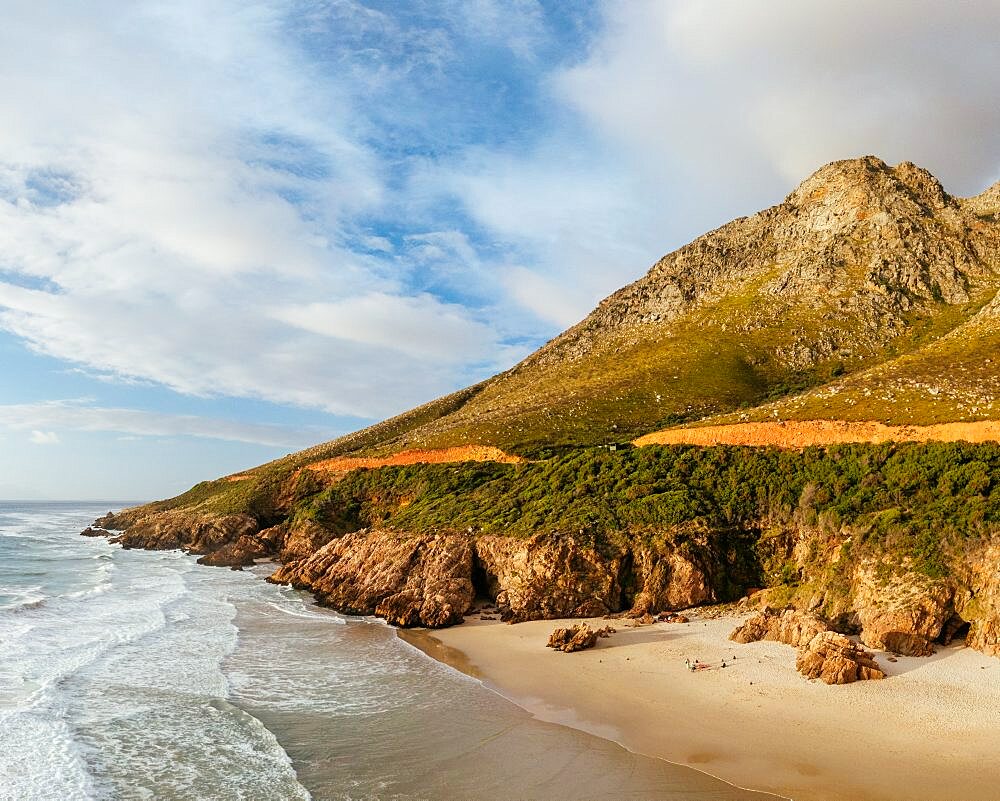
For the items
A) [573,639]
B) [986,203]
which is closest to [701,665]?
[573,639]

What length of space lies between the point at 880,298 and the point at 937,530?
202 feet

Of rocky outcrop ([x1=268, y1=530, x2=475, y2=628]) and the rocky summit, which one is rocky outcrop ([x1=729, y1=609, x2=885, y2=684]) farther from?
rocky outcrop ([x1=268, y1=530, x2=475, y2=628])

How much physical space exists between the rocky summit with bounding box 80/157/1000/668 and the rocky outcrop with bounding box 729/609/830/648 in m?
0.12

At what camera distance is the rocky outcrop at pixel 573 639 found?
27266 mm

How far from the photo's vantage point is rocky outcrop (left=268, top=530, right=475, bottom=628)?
1355 inches

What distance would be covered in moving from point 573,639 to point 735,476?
16.7 metres

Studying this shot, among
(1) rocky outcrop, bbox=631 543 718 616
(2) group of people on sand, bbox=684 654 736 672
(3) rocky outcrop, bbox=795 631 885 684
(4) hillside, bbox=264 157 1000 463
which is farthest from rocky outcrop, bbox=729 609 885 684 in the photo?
(4) hillside, bbox=264 157 1000 463

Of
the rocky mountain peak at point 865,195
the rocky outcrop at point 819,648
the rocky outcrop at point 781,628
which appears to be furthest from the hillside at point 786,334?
the rocky outcrop at point 819,648

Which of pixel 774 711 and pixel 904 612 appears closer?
pixel 774 711

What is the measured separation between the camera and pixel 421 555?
38.7 metres

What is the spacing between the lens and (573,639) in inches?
1081

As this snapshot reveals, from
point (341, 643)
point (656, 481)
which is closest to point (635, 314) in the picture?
point (656, 481)

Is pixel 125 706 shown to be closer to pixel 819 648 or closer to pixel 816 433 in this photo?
pixel 819 648

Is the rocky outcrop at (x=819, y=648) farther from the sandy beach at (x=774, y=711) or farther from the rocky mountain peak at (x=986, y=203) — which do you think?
the rocky mountain peak at (x=986, y=203)
